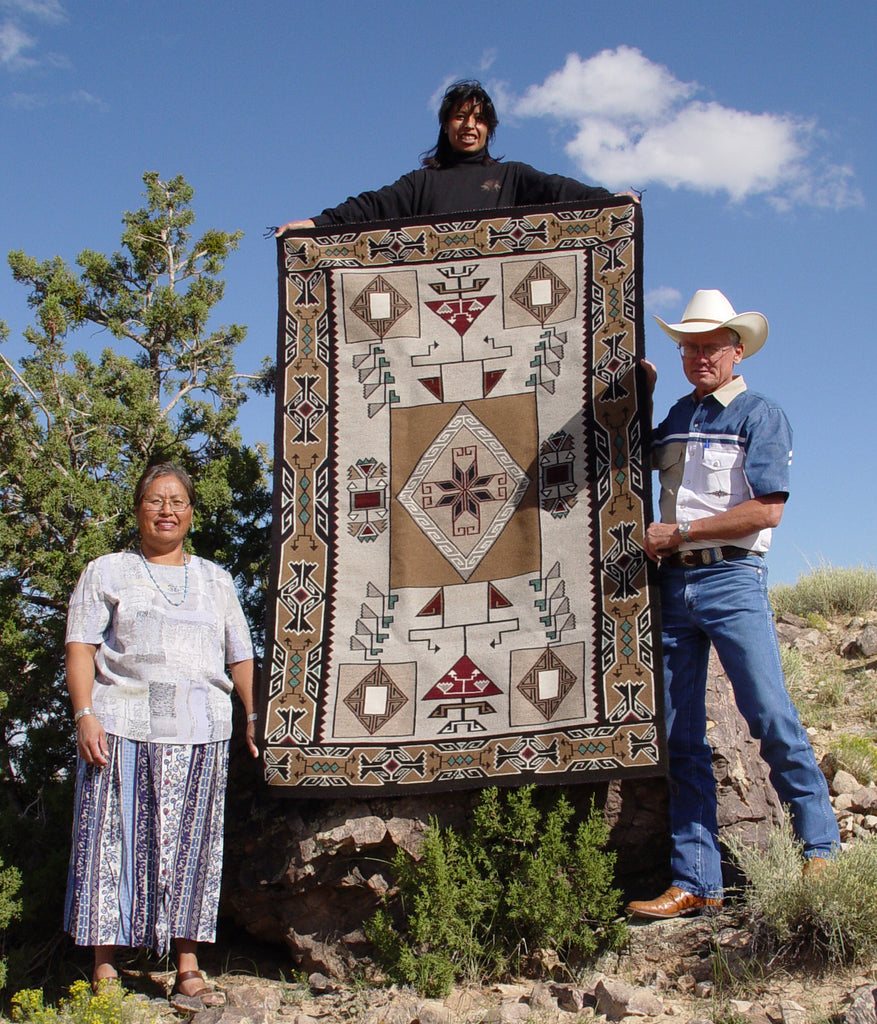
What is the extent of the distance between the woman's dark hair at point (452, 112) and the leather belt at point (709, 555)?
104 inches

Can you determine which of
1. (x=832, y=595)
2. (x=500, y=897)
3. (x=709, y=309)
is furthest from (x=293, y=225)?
(x=832, y=595)

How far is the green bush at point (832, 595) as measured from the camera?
844 cm

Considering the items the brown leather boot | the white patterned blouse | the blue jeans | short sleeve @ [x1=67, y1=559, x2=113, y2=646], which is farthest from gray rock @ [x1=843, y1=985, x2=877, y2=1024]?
short sleeve @ [x1=67, y1=559, x2=113, y2=646]

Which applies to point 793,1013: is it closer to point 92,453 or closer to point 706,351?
point 706,351

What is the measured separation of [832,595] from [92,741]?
264 inches

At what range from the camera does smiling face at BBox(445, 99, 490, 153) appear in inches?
212

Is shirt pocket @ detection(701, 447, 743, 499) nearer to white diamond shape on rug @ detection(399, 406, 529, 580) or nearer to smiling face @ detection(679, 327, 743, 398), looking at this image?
smiling face @ detection(679, 327, 743, 398)

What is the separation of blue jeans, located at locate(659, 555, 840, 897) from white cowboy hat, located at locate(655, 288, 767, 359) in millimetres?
1019

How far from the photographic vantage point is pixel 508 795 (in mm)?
4324

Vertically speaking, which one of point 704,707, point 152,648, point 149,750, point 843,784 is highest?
point 152,648

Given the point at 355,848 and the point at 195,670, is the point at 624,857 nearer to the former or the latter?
the point at 355,848

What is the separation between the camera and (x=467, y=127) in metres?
5.39

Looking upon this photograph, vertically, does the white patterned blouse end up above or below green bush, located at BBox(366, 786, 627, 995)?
above

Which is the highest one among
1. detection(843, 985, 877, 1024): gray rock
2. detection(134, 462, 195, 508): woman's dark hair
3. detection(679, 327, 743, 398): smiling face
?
detection(679, 327, 743, 398): smiling face
